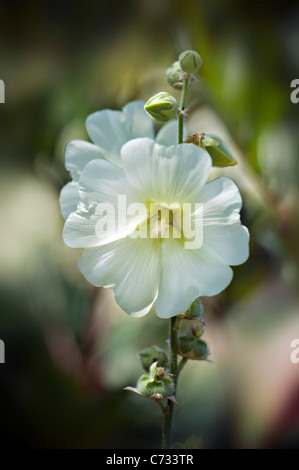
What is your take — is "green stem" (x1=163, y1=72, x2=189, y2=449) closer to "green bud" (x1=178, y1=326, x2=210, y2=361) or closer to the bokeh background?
"green bud" (x1=178, y1=326, x2=210, y2=361)

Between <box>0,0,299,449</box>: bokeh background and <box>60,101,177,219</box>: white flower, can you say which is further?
<box>0,0,299,449</box>: bokeh background

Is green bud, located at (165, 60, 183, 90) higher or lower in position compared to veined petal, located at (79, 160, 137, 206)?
higher

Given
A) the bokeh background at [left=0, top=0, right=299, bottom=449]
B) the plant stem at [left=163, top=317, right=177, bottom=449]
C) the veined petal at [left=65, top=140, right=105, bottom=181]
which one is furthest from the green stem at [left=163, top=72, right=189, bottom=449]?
the bokeh background at [left=0, top=0, right=299, bottom=449]

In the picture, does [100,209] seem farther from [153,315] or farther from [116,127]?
[153,315]

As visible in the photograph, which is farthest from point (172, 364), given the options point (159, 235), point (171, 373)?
point (159, 235)

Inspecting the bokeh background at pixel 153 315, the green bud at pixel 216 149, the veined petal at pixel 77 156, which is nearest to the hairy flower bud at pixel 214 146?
the green bud at pixel 216 149
